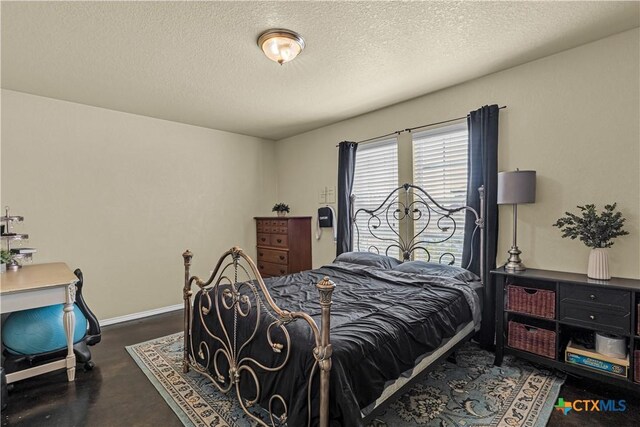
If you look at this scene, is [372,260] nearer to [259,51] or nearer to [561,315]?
[561,315]

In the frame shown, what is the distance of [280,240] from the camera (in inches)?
190

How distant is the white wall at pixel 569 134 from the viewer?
7.75ft

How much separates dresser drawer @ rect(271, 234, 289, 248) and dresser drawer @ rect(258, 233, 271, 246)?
0.11 metres

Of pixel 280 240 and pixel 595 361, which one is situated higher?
pixel 280 240

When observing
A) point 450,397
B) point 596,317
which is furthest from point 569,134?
point 450,397

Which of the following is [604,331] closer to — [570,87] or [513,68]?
[570,87]

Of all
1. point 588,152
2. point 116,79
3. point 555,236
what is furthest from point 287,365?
point 116,79

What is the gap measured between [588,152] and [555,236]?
28.4 inches

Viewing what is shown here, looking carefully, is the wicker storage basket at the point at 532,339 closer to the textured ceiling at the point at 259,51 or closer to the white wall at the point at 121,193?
the textured ceiling at the point at 259,51

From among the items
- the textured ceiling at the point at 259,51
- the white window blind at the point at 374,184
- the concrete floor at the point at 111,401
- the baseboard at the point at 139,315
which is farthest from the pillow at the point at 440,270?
the baseboard at the point at 139,315

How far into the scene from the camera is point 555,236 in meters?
2.68

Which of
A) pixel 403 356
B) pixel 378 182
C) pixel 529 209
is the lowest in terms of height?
pixel 403 356

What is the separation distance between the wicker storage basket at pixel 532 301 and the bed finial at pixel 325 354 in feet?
6.40

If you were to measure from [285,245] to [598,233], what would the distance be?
3.54 m
